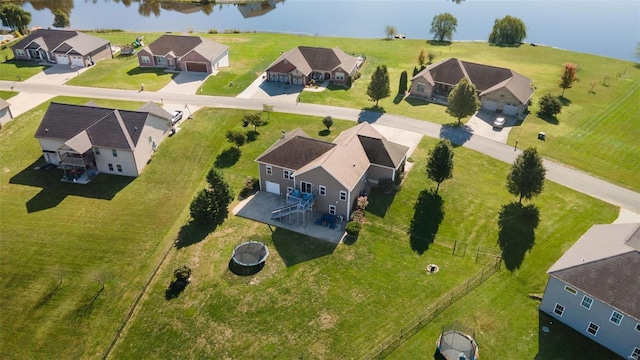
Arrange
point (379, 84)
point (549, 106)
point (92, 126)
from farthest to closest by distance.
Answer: point (379, 84)
point (549, 106)
point (92, 126)

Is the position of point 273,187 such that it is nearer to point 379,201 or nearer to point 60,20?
point 379,201

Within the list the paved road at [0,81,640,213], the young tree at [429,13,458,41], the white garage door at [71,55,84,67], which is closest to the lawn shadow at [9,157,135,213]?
the paved road at [0,81,640,213]

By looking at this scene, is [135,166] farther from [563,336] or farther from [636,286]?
[636,286]

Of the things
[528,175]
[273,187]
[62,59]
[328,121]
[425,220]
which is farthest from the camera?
[62,59]

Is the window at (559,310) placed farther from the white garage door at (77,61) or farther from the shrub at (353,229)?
the white garage door at (77,61)

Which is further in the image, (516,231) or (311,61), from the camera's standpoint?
(311,61)

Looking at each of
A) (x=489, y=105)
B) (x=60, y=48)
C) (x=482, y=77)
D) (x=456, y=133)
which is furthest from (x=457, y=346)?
(x=60, y=48)

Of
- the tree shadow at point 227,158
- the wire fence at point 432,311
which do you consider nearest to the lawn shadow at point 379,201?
the wire fence at point 432,311
